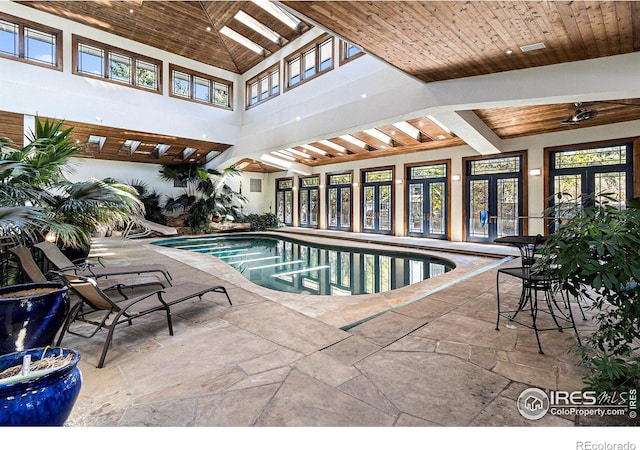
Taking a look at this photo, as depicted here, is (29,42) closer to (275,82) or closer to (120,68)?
(120,68)

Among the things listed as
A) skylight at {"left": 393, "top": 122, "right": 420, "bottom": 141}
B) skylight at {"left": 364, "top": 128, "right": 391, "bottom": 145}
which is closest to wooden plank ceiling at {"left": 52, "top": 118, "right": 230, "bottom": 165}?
skylight at {"left": 364, "top": 128, "right": 391, "bottom": 145}

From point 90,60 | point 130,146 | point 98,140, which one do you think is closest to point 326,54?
point 90,60

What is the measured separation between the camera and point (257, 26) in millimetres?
10969

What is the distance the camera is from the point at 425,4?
12.0ft

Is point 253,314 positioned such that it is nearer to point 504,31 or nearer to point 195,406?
point 195,406

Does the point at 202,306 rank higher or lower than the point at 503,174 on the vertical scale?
lower

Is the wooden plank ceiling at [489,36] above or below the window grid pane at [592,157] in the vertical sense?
above

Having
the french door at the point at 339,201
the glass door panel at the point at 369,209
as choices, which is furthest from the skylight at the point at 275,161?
the glass door panel at the point at 369,209

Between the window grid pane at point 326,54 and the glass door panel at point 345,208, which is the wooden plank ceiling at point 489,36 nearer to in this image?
the window grid pane at point 326,54

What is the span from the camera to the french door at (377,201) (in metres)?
12.4

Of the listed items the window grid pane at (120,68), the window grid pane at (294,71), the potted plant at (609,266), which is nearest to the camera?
the potted plant at (609,266)

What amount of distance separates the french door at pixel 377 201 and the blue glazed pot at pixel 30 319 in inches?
438
